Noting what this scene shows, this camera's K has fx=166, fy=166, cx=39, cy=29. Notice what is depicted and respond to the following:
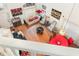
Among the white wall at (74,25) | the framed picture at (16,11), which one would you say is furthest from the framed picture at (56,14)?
the framed picture at (16,11)

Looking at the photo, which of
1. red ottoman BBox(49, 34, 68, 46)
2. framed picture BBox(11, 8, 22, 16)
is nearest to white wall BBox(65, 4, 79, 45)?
red ottoman BBox(49, 34, 68, 46)

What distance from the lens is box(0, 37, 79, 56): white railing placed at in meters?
0.52

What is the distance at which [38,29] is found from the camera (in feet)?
5.74

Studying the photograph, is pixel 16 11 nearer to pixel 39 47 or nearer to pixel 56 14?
pixel 56 14

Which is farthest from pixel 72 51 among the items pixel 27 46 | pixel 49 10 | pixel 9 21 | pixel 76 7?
pixel 9 21

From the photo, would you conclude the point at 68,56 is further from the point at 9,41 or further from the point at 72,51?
the point at 9,41

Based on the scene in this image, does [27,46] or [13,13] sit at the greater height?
[27,46]

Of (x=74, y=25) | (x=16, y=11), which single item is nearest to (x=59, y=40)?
(x=74, y=25)

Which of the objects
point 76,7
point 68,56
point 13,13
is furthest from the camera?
point 13,13

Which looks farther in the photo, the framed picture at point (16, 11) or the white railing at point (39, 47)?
the framed picture at point (16, 11)

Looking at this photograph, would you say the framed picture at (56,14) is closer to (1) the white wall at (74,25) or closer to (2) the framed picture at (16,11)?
(1) the white wall at (74,25)

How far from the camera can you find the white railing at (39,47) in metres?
0.52

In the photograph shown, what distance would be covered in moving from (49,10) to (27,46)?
3.82 feet

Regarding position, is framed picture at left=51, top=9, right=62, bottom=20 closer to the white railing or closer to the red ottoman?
the red ottoman
